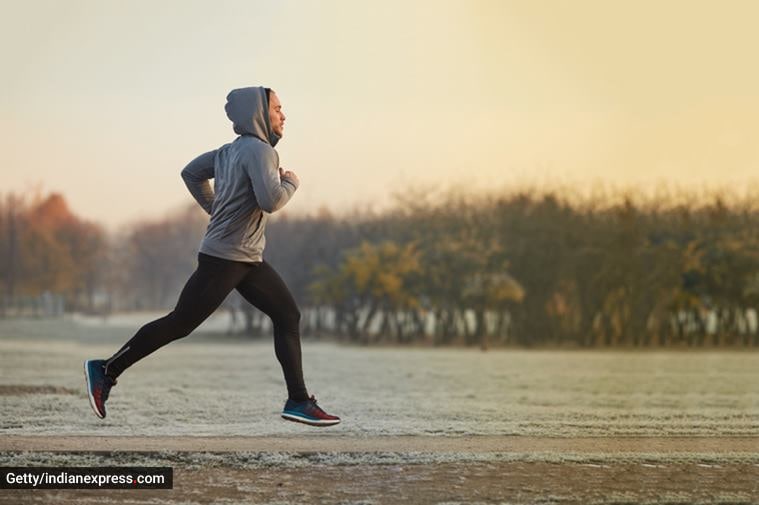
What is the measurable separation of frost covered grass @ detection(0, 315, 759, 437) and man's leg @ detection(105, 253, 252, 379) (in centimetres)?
274

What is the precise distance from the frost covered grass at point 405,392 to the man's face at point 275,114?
3.26m

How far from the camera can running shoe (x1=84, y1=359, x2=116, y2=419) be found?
702cm

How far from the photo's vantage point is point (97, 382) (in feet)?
23.3

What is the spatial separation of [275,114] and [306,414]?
1632 millimetres

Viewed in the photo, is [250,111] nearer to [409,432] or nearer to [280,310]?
[280,310]

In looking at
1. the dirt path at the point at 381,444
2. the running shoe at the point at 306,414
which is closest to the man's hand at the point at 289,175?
the running shoe at the point at 306,414

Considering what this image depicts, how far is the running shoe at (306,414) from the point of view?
23.1 ft

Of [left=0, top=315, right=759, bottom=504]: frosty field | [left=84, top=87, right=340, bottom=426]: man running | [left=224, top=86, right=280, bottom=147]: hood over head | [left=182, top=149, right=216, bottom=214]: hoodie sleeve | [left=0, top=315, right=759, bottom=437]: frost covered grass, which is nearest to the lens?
[left=84, top=87, right=340, bottom=426]: man running

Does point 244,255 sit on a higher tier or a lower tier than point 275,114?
lower

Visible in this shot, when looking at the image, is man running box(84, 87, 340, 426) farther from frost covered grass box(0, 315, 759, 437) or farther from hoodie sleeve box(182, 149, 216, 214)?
frost covered grass box(0, 315, 759, 437)

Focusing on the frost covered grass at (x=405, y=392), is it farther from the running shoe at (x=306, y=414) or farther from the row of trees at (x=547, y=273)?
the running shoe at (x=306, y=414)

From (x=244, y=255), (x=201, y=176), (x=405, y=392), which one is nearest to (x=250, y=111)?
(x=201, y=176)

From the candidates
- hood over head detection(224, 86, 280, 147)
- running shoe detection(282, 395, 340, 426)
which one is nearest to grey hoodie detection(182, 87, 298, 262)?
hood over head detection(224, 86, 280, 147)

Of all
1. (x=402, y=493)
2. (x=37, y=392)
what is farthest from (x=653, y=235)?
(x=402, y=493)
